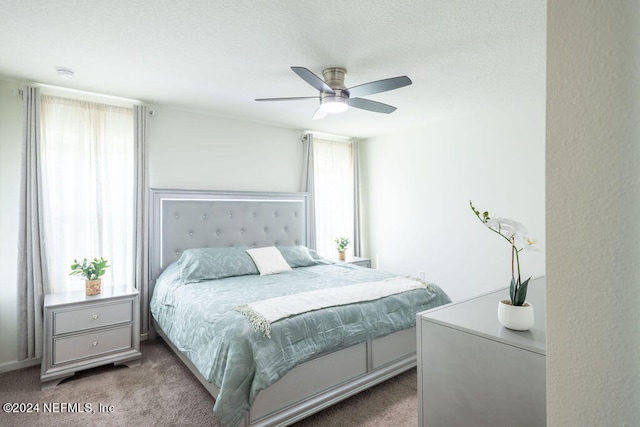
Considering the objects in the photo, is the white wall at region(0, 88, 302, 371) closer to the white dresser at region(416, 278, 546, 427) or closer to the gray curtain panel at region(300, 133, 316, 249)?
the gray curtain panel at region(300, 133, 316, 249)

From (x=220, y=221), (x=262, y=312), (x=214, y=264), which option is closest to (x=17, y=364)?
(x=214, y=264)

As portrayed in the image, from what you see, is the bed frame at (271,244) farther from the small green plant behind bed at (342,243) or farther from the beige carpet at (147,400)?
the small green plant behind bed at (342,243)

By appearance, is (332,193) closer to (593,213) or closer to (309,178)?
(309,178)

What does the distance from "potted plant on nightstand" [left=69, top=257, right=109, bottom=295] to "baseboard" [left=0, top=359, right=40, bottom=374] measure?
80cm

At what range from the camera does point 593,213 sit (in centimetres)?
60

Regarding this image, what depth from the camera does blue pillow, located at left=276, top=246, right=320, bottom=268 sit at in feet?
12.4

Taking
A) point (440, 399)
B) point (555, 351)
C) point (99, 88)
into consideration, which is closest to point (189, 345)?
point (440, 399)

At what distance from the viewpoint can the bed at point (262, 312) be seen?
1903 millimetres

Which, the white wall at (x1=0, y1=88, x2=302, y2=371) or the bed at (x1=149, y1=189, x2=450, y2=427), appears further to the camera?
the white wall at (x1=0, y1=88, x2=302, y2=371)

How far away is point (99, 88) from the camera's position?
10.0 feet

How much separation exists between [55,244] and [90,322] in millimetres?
854

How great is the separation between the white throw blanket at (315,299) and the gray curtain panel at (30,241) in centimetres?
199

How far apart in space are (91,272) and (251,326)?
183cm

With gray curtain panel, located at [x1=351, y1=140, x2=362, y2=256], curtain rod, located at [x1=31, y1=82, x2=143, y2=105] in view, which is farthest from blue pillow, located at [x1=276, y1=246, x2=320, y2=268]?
curtain rod, located at [x1=31, y1=82, x2=143, y2=105]
